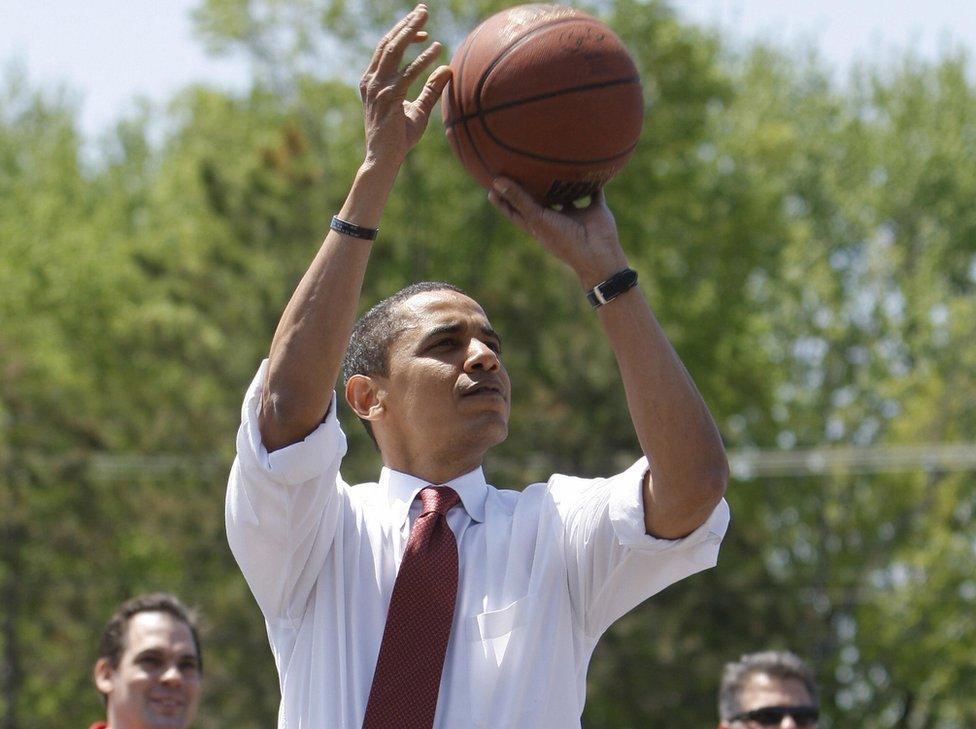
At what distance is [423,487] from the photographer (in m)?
3.82

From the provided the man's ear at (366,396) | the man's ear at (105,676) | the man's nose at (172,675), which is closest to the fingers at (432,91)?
the man's ear at (366,396)

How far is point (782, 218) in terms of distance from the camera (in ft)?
86.8

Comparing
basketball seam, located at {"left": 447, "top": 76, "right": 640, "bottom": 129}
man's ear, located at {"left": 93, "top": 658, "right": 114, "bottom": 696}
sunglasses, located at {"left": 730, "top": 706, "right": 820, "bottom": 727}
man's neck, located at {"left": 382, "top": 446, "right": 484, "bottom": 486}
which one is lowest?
man's neck, located at {"left": 382, "top": 446, "right": 484, "bottom": 486}

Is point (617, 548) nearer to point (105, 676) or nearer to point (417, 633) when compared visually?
point (417, 633)

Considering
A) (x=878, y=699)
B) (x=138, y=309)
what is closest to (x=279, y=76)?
(x=138, y=309)

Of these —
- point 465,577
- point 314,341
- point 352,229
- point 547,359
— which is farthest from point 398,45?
point 547,359

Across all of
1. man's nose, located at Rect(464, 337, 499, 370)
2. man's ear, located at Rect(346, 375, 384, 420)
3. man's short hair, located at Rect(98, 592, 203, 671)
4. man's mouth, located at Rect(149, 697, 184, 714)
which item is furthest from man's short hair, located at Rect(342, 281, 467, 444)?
man's short hair, located at Rect(98, 592, 203, 671)

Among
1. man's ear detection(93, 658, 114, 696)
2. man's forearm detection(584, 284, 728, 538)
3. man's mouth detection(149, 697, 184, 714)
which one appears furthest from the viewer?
man's ear detection(93, 658, 114, 696)

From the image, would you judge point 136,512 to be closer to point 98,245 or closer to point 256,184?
point 256,184

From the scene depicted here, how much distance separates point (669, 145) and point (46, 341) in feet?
33.5

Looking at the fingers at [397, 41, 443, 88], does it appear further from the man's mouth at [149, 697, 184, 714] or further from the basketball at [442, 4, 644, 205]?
the man's mouth at [149, 697, 184, 714]

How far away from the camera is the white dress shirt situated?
3.47m

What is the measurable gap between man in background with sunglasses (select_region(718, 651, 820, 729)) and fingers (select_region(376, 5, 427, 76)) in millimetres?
4030

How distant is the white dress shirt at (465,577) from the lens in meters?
3.47
